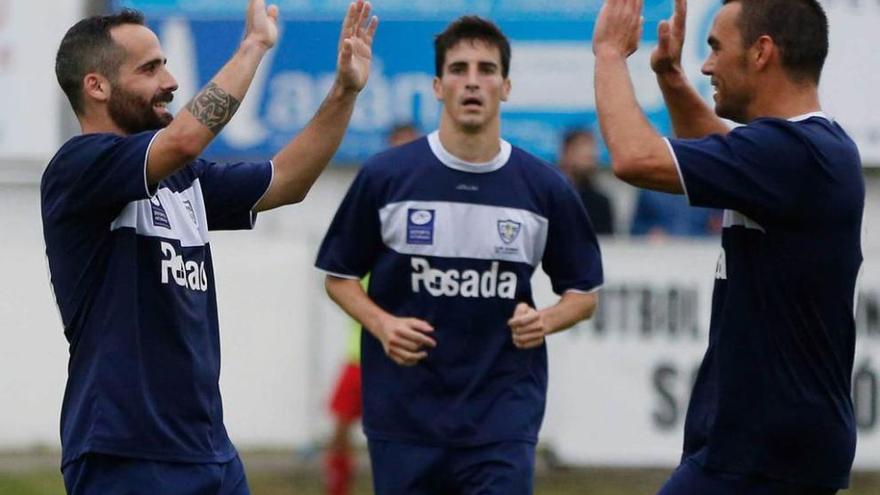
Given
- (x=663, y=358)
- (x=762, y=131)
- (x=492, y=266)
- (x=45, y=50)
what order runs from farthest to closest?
(x=45, y=50) → (x=663, y=358) → (x=492, y=266) → (x=762, y=131)

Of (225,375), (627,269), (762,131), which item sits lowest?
(225,375)

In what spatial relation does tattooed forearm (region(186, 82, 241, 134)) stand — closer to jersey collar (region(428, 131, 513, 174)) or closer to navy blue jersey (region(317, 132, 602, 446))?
navy blue jersey (region(317, 132, 602, 446))

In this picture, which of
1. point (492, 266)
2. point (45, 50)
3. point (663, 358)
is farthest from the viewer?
point (45, 50)

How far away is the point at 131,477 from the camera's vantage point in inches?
220

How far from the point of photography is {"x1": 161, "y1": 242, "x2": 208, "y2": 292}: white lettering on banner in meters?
5.65

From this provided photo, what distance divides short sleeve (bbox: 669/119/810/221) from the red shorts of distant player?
4.72 metres

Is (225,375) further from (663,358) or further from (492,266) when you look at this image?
(492,266)

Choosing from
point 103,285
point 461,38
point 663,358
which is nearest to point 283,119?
point 663,358

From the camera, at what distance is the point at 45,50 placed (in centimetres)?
1309

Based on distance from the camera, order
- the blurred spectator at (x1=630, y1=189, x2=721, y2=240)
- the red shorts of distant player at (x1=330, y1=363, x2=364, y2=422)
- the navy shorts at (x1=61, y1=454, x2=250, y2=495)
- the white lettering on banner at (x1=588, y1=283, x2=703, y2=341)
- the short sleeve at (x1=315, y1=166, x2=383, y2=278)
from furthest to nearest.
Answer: the blurred spectator at (x1=630, y1=189, x2=721, y2=240)
the white lettering on banner at (x1=588, y1=283, x2=703, y2=341)
the red shorts of distant player at (x1=330, y1=363, x2=364, y2=422)
the short sleeve at (x1=315, y1=166, x2=383, y2=278)
the navy shorts at (x1=61, y1=454, x2=250, y2=495)

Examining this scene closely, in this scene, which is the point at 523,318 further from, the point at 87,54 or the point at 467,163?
the point at 87,54

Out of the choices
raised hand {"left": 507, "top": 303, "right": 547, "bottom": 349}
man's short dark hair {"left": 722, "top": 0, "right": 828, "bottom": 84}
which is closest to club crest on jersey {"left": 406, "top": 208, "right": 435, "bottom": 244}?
raised hand {"left": 507, "top": 303, "right": 547, "bottom": 349}

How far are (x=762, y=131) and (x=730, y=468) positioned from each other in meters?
1.02

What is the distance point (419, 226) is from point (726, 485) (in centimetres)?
215
